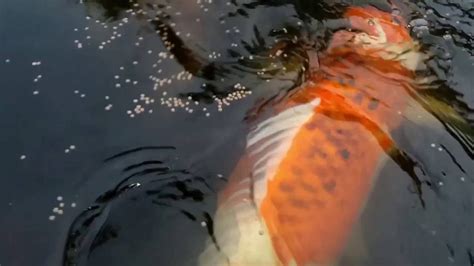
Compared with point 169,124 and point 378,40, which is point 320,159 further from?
point 378,40

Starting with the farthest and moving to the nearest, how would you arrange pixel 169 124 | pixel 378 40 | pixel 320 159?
pixel 378 40, pixel 169 124, pixel 320 159

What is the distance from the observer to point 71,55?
9.42 feet

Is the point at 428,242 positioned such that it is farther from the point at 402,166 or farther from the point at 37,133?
the point at 37,133

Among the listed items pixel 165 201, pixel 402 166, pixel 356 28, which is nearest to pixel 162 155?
pixel 165 201

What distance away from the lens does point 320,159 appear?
8.41 feet

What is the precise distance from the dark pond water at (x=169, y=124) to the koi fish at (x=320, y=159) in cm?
6

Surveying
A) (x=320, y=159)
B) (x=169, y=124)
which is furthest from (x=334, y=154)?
(x=169, y=124)

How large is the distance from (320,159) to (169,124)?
555 mm

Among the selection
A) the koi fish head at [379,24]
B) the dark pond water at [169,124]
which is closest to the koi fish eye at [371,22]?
the koi fish head at [379,24]

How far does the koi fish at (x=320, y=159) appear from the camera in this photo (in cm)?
238

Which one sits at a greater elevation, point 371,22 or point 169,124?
point 371,22

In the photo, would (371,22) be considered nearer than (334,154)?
No

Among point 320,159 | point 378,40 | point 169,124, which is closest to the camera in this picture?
point 320,159

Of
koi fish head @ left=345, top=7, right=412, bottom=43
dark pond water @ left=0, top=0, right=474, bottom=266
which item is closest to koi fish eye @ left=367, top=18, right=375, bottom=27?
koi fish head @ left=345, top=7, right=412, bottom=43
